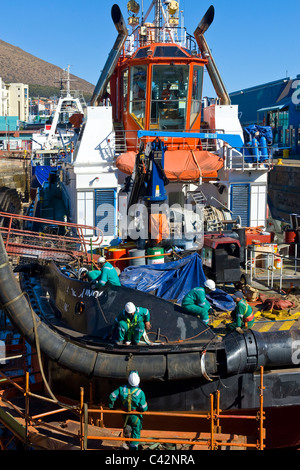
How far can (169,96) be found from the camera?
1452 centimetres

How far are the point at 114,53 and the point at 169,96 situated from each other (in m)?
2.20

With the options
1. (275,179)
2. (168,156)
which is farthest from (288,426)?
(275,179)

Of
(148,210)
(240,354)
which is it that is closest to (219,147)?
(148,210)

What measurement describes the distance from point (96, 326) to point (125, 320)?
27.5 inches

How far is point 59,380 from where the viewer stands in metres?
7.83

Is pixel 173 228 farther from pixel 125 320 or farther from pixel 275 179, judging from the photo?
pixel 275 179

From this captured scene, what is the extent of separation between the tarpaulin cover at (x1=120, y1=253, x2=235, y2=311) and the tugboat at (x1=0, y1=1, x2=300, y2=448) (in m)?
1.38

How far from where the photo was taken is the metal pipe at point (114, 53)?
14.9 metres

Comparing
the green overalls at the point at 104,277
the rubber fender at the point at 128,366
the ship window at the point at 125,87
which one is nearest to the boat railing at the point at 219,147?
the ship window at the point at 125,87

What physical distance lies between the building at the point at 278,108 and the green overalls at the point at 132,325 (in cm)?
3005

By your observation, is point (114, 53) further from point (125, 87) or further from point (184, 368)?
point (184, 368)

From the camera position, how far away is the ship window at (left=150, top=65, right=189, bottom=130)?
14.2m

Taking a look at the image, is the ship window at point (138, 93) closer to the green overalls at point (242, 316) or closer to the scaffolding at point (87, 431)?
the green overalls at point (242, 316)
